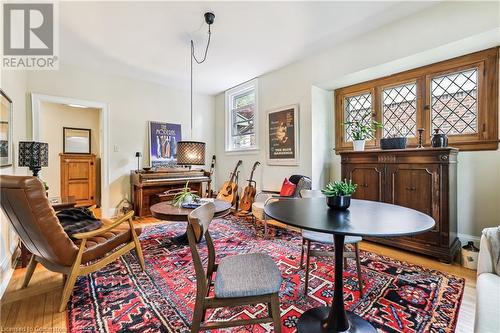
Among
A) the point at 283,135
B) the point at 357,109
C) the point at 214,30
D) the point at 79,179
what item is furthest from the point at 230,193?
the point at 79,179

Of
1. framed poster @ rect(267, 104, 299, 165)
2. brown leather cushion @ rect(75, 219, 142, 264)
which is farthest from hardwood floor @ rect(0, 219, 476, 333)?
framed poster @ rect(267, 104, 299, 165)

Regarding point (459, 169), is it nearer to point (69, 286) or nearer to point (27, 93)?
point (69, 286)

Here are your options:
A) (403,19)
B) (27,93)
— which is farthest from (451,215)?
(27,93)

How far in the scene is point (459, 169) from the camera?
2.73 meters

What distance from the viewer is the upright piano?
4324 millimetres

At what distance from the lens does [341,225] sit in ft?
3.74

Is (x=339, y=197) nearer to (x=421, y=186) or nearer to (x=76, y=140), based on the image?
(x=421, y=186)

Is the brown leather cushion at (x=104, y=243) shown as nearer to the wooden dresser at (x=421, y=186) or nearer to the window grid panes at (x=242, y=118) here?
the wooden dresser at (x=421, y=186)

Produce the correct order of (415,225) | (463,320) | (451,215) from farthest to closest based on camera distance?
(451,215) → (463,320) → (415,225)

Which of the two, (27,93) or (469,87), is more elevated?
(27,93)

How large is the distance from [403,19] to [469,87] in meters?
1.08

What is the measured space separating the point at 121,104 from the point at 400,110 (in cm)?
478

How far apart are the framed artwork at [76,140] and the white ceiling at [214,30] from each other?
225 centimetres

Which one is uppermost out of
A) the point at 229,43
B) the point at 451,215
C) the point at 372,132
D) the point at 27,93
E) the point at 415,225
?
the point at 229,43
